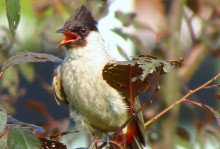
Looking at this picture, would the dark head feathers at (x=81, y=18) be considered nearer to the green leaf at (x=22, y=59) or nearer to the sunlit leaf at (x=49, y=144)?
the green leaf at (x=22, y=59)

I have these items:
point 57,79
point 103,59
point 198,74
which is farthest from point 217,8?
point 198,74

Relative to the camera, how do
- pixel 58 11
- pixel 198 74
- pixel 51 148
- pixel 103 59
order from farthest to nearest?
pixel 198 74, pixel 58 11, pixel 103 59, pixel 51 148

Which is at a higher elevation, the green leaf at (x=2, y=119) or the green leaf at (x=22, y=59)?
the green leaf at (x=22, y=59)

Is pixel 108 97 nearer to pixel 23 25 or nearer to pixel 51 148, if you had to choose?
pixel 23 25

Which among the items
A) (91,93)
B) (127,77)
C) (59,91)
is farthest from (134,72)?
(59,91)

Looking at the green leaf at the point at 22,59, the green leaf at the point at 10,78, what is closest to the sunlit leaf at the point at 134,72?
the green leaf at the point at 22,59

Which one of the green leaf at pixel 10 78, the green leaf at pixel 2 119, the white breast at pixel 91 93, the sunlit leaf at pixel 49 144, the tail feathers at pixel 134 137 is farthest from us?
the green leaf at pixel 10 78

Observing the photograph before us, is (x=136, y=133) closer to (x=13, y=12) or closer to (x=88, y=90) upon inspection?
(x=88, y=90)
